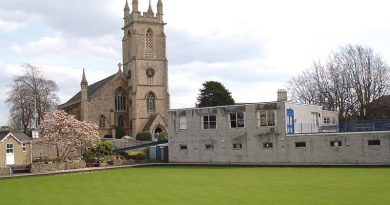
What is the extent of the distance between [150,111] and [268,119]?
4190 centimetres

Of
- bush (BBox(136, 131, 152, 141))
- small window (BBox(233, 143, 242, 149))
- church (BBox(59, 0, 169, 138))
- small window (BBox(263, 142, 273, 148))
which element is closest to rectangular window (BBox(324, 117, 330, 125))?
small window (BBox(263, 142, 273, 148))

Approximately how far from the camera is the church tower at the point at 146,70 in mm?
81938

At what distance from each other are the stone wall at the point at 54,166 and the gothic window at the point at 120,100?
40223 mm

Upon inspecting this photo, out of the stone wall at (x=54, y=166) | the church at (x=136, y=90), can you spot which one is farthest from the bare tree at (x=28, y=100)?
the stone wall at (x=54, y=166)

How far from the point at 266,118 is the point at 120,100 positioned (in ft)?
148

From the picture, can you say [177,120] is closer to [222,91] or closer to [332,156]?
[332,156]

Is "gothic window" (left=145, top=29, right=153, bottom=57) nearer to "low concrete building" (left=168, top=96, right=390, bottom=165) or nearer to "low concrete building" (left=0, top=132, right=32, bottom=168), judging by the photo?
"low concrete building" (left=168, top=96, right=390, bottom=165)

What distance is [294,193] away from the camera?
19.8 m

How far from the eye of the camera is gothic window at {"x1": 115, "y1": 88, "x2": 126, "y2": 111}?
84644mm

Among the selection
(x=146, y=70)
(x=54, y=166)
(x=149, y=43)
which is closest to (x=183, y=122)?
(x=54, y=166)

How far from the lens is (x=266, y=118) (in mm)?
44250

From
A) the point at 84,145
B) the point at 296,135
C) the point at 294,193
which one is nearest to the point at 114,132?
the point at 84,145

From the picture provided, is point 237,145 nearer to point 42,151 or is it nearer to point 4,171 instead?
point 4,171

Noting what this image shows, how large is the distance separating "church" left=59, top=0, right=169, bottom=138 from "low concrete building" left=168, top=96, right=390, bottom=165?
102 feet
